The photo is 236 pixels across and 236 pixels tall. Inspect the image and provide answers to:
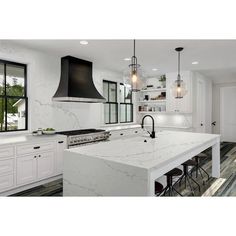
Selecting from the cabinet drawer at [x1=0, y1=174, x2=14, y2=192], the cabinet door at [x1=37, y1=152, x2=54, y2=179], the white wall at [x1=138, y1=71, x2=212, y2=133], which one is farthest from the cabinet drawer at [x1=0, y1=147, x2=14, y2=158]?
the white wall at [x1=138, y1=71, x2=212, y2=133]

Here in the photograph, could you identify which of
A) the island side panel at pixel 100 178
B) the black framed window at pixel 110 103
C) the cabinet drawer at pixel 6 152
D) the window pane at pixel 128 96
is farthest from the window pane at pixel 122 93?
the island side panel at pixel 100 178

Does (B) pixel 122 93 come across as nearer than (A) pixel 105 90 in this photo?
No

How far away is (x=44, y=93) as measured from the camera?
4.21 metres

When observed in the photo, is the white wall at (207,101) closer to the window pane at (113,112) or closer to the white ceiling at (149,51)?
the white ceiling at (149,51)

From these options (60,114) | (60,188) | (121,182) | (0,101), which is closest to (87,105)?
(60,114)

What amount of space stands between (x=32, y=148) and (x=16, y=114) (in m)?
1.03

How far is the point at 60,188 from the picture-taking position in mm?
3389

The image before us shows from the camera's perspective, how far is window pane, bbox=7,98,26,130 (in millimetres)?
3812

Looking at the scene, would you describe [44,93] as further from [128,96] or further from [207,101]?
[207,101]

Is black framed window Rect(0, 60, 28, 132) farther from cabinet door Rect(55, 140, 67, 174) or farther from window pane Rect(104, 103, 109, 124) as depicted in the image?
window pane Rect(104, 103, 109, 124)

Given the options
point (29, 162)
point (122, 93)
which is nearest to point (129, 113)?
point (122, 93)

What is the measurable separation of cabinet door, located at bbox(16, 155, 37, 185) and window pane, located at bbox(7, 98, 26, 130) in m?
0.92
